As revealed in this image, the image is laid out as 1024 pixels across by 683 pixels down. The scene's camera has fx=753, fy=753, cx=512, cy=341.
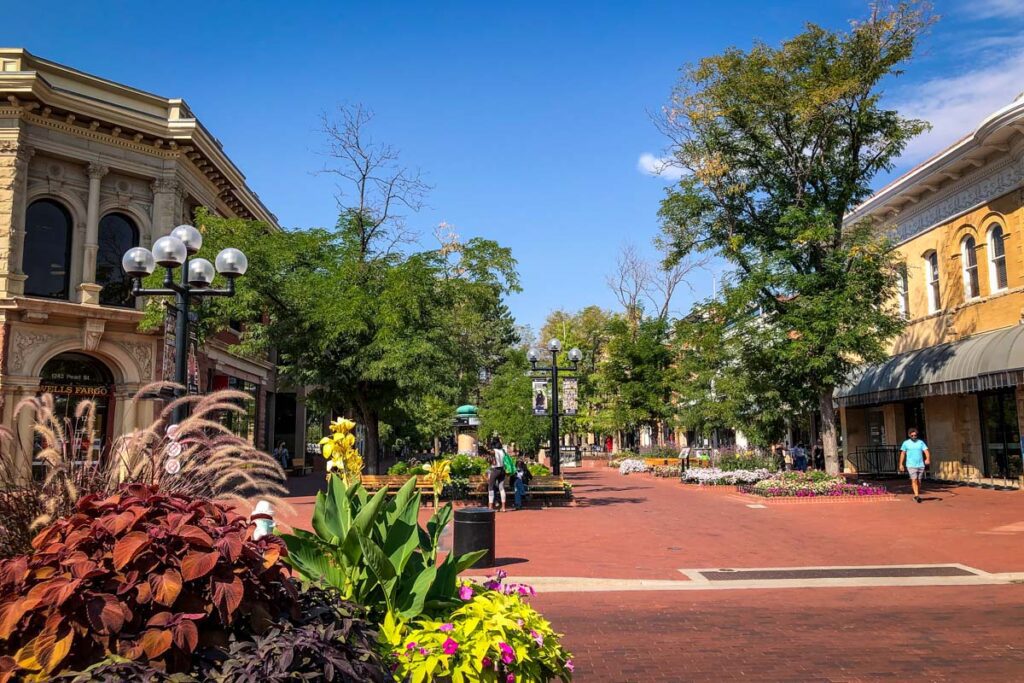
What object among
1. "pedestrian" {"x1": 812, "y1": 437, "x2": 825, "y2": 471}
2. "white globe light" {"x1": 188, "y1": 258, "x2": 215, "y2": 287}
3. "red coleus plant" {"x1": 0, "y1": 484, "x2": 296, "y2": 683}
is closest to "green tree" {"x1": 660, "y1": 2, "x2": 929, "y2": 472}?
"pedestrian" {"x1": 812, "y1": 437, "x2": 825, "y2": 471}

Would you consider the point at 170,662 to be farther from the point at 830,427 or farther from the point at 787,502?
the point at 830,427

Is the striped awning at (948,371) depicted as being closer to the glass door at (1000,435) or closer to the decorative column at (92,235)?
the glass door at (1000,435)

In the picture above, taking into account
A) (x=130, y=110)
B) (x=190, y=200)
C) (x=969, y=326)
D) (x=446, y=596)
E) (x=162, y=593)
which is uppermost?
(x=130, y=110)

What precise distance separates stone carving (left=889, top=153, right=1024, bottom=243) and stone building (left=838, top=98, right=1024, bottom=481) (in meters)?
0.04

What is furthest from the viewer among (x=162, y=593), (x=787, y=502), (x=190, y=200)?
(x=190, y=200)

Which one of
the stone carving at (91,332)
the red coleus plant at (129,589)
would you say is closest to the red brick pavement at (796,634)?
the red coleus plant at (129,589)

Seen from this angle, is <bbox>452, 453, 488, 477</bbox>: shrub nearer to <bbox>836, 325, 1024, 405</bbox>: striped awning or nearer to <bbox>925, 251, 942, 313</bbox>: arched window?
<bbox>836, 325, 1024, 405</bbox>: striped awning

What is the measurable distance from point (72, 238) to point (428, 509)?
15.4m

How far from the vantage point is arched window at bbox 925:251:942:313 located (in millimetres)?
26438

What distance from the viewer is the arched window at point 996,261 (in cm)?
2286

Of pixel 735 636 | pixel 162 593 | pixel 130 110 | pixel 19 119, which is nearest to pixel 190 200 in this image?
pixel 130 110

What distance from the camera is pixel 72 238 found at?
24.5 meters

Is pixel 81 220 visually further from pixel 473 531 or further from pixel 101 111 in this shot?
pixel 473 531

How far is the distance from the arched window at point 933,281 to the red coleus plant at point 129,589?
28349 millimetres
